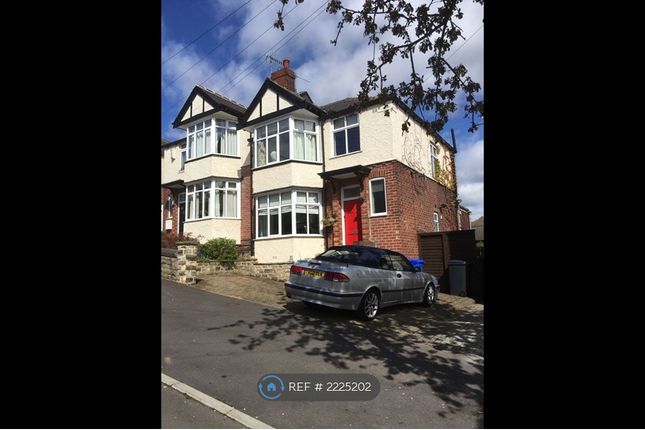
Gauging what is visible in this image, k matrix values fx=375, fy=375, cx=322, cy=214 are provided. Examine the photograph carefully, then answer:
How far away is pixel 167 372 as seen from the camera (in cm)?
443

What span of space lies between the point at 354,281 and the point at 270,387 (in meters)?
3.78

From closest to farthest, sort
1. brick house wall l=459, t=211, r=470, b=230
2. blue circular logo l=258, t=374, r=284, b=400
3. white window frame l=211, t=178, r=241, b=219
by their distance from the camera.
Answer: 1. blue circular logo l=258, t=374, r=284, b=400
2. white window frame l=211, t=178, r=241, b=219
3. brick house wall l=459, t=211, r=470, b=230

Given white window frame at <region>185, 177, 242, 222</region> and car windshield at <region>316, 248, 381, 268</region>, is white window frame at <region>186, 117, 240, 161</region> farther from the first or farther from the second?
car windshield at <region>316, 248, 381, 268</region>

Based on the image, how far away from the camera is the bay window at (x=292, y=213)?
15.3m

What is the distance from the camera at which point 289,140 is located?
1567 cm

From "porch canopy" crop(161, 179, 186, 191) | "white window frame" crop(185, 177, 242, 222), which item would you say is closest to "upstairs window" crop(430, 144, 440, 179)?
"white window frame" crop(185, 177, 242, 222)

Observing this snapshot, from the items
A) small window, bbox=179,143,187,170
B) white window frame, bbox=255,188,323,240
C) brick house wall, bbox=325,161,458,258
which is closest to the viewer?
brick house wall, bbox=325,161,458,258

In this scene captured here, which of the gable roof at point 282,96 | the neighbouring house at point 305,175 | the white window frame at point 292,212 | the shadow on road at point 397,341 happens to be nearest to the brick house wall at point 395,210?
the neighbouring house at point 305,175

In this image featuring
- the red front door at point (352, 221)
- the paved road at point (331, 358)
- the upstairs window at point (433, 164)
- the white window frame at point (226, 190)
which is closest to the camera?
the paved road at point (331, 358)

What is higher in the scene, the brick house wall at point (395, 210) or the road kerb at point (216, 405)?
the brick house wall at point (395, 210)

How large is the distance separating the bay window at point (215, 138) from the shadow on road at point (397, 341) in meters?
11.2

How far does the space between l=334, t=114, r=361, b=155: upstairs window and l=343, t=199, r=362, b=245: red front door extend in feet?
7.12

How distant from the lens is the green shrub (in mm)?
15203

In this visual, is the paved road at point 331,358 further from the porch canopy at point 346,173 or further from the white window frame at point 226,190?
the white window frame at point 226,190
